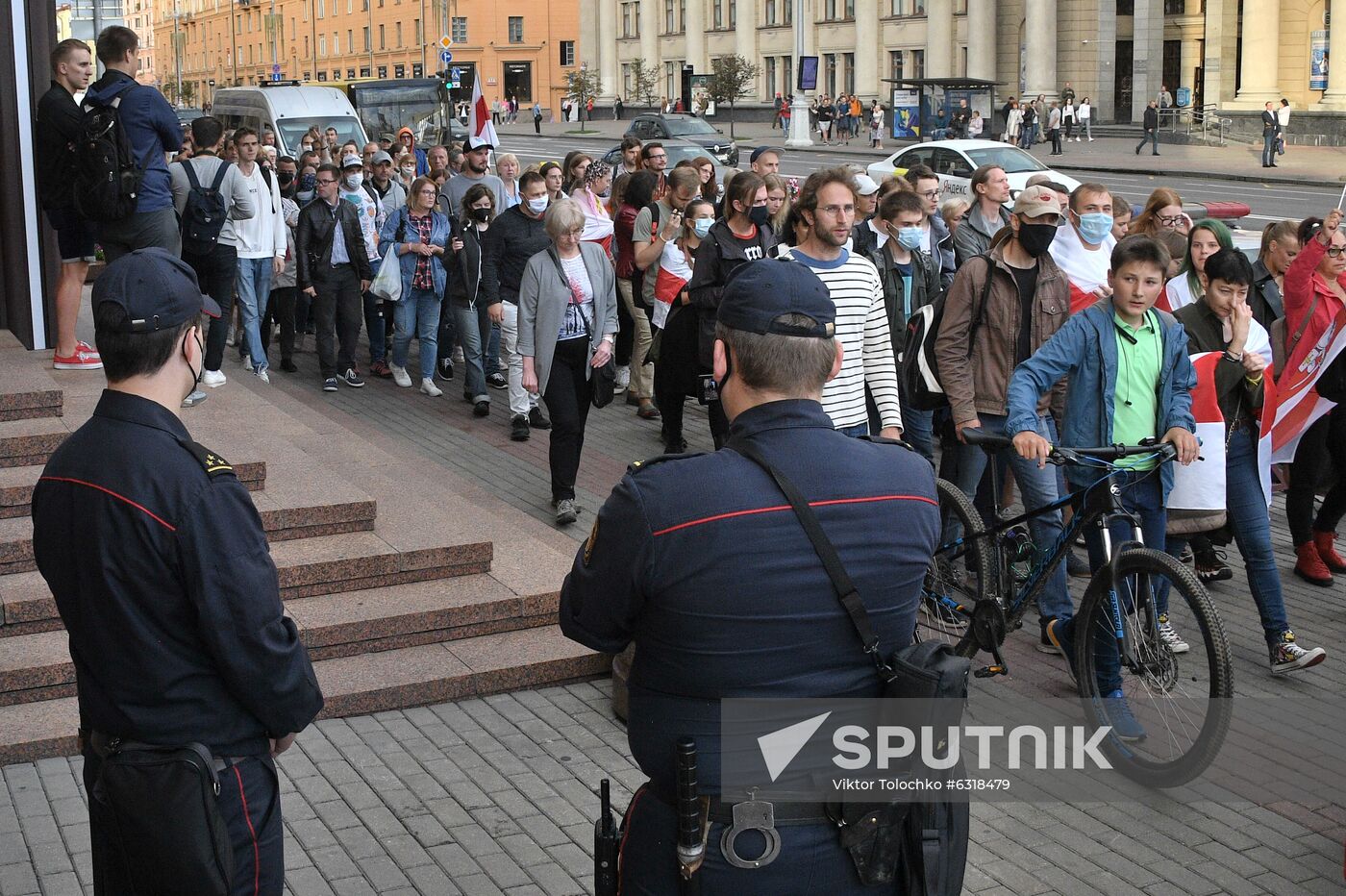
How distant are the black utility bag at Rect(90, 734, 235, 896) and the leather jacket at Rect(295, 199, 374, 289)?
10413 millimetres

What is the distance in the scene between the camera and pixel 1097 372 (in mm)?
6066

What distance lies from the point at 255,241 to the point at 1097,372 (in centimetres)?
787

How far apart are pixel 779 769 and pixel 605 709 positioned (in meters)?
3.56

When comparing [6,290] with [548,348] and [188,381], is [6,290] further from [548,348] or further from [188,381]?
[188,381]

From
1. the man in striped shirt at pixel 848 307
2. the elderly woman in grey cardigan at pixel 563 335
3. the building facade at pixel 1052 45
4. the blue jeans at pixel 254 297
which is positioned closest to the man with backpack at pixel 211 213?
the blue jeans at pixel 254 297

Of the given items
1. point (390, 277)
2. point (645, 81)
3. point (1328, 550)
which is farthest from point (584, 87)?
point (1328, 550)

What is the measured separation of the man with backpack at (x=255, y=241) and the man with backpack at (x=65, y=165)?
2331 millimetres

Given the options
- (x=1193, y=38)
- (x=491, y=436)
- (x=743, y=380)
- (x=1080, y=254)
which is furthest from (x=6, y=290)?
(x=1193, y=38)

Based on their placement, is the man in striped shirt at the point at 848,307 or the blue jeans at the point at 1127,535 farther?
the man in striped shirt at the point at 848,307

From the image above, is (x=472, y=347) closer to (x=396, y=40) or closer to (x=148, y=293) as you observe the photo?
(x=148, y=293)

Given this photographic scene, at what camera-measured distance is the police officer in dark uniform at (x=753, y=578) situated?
276cm

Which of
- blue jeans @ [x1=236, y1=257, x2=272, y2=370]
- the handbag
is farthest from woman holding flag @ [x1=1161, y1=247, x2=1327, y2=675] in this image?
blue jeans @ [x1=236, y1=257, x2=272, y2=370]

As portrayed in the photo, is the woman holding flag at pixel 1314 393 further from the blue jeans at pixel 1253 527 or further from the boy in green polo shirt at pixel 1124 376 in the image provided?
the boy in green polo shirt at pixel 1124 376

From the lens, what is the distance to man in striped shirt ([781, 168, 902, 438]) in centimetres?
663
